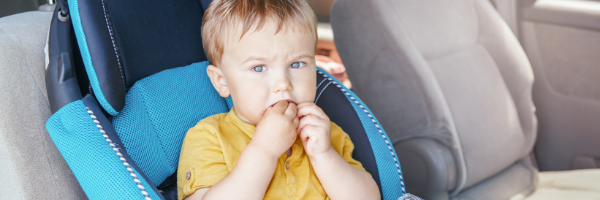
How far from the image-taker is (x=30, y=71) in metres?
0.96

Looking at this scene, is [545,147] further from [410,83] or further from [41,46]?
[41,46]

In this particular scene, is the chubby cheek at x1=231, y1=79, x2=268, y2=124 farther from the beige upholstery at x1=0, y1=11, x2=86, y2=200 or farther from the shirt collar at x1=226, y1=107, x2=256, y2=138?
the beige upholstery at x1=0, y1=11, x2=86, y2=200

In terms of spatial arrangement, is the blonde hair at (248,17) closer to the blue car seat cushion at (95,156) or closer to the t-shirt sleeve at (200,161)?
the t-shirt sleeve at (200,161)

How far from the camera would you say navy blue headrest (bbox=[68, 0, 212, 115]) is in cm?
90

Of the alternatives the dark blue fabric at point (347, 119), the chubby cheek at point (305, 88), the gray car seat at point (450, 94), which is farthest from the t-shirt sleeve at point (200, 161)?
the gray car seat at point (450, 94)

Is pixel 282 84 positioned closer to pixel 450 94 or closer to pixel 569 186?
pixel 450 94

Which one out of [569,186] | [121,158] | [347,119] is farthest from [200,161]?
[569,186]

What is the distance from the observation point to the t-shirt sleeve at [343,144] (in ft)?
3.53

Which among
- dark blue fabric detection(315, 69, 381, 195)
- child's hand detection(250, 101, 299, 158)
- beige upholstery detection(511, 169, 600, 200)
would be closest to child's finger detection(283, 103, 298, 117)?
child's hand detection(250, 101, 299, 158)

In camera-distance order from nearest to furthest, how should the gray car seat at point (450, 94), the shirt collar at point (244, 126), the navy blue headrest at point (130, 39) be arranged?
the navy blue headrest at point (130, 39)
the shirt collar at point (244, 126)
the gray car seat at point (450, 94)

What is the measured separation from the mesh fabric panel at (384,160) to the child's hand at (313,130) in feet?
0.66

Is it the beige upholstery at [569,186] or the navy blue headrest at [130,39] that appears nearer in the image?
the navy blue headrest at [130,39]

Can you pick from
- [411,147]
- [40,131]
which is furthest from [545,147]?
[40,131]

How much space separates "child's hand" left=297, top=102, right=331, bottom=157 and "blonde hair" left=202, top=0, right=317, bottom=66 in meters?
0.17
